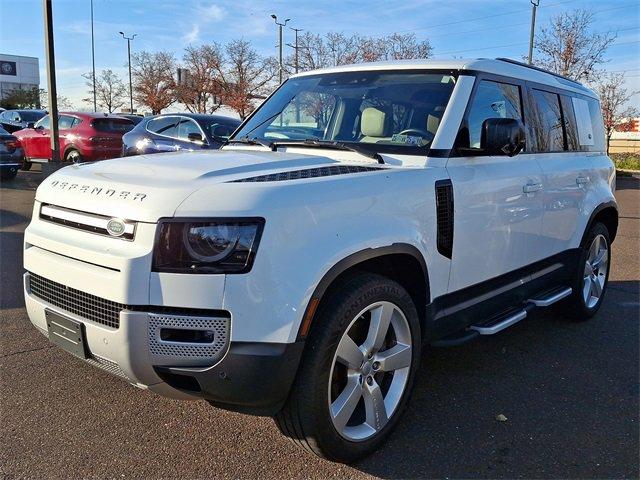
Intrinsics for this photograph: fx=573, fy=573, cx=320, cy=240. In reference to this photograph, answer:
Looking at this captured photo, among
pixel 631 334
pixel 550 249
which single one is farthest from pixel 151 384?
pixel 631 334

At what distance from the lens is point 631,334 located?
4750mm

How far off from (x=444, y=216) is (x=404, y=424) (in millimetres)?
1173

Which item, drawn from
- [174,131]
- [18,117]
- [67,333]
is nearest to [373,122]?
[67,333]

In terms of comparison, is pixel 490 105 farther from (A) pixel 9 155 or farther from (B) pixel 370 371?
(A) pixel 9 155

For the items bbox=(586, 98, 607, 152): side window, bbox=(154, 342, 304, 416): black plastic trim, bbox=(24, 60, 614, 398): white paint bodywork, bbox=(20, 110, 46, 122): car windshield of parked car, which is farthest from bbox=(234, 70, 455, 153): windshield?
bbox=(20, 110, 46, 122): car windshield of parked car

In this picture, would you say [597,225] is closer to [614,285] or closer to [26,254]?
[614,285]

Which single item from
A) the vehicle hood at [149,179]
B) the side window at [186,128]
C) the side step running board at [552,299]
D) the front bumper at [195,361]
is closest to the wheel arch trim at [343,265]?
the front bumper at [195,361]

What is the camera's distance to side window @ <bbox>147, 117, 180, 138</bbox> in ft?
34.0

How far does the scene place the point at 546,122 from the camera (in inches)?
173

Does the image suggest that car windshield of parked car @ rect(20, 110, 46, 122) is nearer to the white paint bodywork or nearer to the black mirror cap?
the white paint bodywork

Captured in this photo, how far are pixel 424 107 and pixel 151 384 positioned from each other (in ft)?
7.36

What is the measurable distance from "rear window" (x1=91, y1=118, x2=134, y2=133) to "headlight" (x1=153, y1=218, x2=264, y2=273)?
43.3ft

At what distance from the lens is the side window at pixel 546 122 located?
4234 mm

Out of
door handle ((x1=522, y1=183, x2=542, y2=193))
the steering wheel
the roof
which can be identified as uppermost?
the roof
